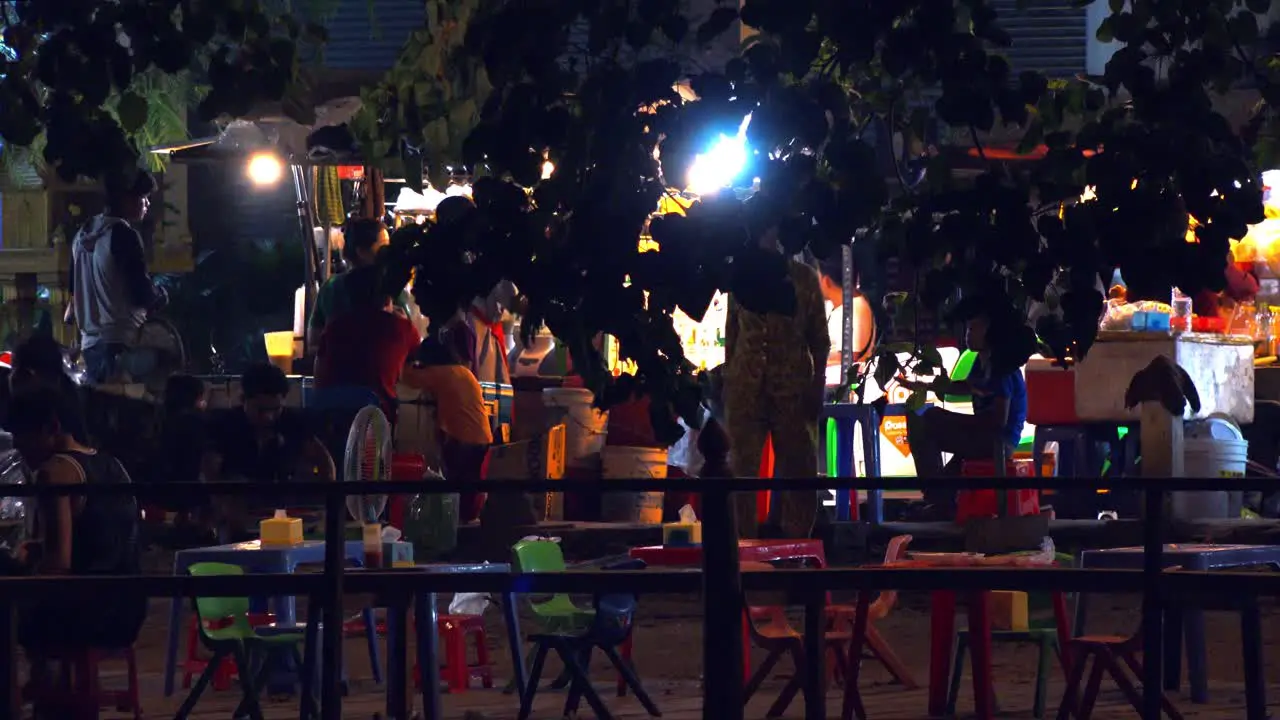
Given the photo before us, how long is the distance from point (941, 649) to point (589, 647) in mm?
1428

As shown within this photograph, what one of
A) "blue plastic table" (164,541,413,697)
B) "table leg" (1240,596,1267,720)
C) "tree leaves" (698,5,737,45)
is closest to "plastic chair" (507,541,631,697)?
"blue plastic table" (164,541,413,697)

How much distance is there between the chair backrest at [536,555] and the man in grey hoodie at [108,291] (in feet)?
12.9

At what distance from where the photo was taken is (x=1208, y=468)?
12.5 m

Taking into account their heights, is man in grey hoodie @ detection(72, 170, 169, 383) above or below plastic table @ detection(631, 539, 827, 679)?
above

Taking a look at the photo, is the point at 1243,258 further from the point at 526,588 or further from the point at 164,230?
the point at 164,230

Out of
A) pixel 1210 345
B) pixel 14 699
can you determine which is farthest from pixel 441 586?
pixel 1210 345

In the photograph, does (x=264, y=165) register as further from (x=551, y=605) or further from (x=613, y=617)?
(x=613, y=617)

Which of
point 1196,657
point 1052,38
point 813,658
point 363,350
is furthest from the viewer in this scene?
point 1052,38

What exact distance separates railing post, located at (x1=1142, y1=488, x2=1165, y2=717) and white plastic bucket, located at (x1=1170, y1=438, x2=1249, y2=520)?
745 cm

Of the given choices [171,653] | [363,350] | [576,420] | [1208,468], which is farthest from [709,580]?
[576,420]

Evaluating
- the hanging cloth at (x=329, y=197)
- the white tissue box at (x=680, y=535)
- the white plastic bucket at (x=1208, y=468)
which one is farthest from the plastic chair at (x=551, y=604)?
the hanging cloth at (x=329, y=197)

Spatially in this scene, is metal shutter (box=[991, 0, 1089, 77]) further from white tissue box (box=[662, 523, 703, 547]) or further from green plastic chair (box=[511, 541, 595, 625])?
green plastic chair (box=[511, 541, 595, 625])

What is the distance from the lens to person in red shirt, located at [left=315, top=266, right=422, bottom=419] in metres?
11.6

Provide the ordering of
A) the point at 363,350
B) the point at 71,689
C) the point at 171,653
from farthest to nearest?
the point at 363,350 < the point at 171,653 < the point at 71,689
